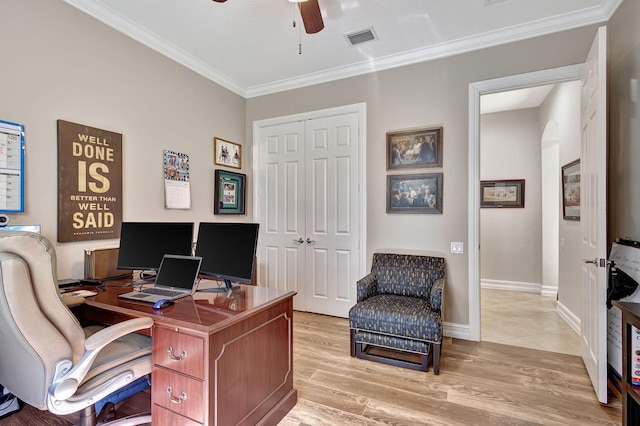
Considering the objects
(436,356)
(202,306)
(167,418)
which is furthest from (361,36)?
(167,418)

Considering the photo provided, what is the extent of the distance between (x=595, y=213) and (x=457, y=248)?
1215 mm

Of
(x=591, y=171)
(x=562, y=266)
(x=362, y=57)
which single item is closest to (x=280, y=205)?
(x=362, y=57)

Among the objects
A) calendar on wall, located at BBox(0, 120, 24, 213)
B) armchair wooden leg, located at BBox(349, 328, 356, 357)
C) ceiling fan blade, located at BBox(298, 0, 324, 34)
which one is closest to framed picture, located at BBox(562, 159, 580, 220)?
armchair wooden leg, located at BBox(349, 328, 356, 357)

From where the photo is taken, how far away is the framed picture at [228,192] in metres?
3.86

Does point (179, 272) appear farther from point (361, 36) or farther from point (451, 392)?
point (361, 36)

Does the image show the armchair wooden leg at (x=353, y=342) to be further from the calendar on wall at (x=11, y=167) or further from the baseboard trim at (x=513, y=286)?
the baseboard trim at (x=513, y=286)

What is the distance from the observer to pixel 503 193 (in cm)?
530

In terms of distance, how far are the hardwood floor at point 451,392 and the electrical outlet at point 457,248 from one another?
918 millimetres

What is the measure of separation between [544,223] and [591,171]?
3.17 meters

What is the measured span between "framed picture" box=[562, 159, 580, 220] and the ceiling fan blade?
332 cm

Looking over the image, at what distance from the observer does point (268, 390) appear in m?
1.86

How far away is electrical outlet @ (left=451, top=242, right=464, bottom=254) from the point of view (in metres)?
3.19

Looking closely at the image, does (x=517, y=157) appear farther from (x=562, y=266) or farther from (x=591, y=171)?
Answer: (x=591, y=171)

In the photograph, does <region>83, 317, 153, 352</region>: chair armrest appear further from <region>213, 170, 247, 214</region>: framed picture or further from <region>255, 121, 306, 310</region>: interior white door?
<region>255, 121, 306, 310</region>: interior white door
